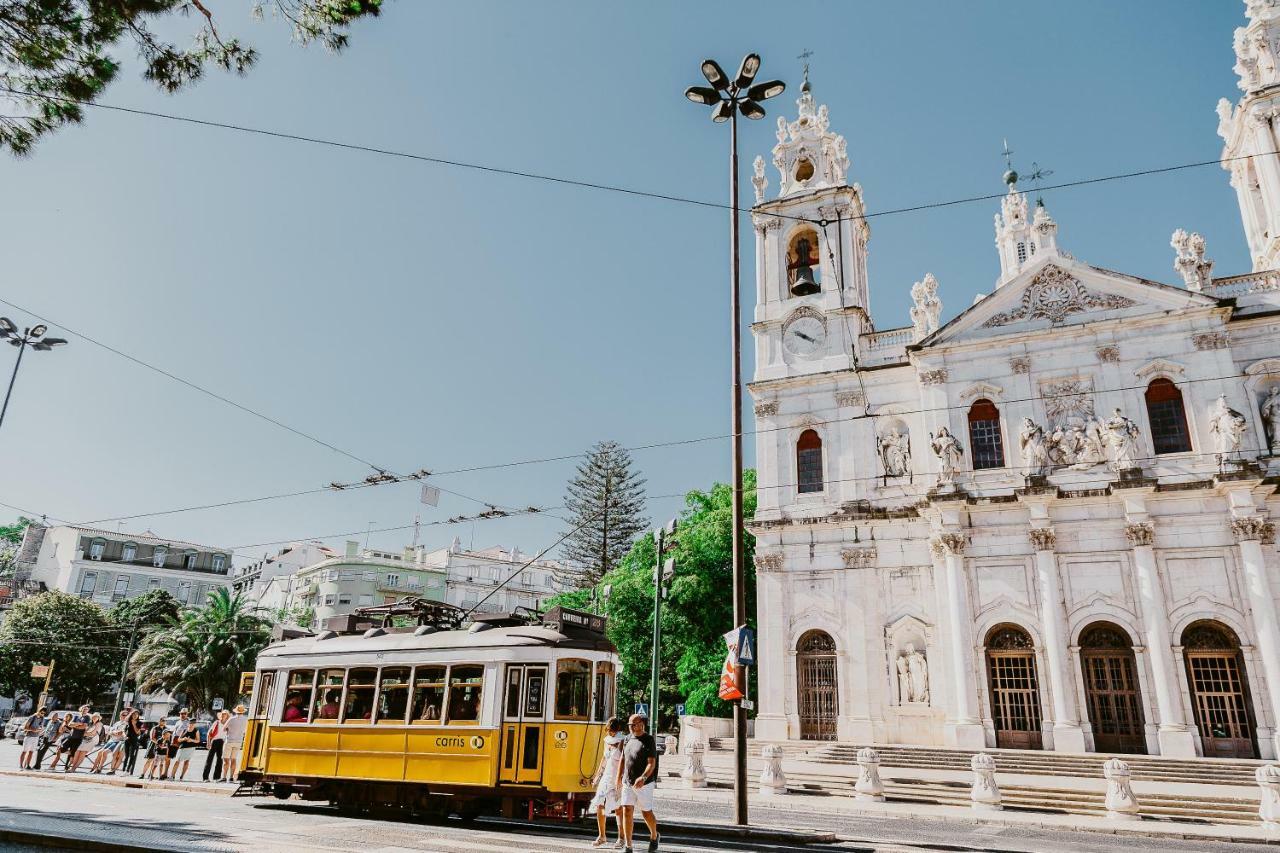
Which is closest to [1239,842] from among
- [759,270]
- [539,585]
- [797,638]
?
[797,638]

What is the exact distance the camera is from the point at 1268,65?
25844 millimetres

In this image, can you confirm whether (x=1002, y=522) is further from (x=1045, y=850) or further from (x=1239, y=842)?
(x=1045, y=850)

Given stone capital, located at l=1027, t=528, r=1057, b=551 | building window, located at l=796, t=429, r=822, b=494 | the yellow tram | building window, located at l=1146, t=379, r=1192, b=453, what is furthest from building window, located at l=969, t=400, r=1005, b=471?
the yellow tram

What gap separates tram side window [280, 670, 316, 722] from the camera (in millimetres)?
12742

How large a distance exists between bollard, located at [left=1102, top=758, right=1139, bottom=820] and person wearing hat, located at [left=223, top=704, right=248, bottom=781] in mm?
16214

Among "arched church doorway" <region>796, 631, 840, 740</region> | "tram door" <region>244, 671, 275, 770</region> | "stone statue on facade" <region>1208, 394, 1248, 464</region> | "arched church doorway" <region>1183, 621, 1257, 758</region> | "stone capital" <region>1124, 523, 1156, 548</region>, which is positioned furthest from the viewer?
"arched church doorway" <region>796, 631, 840, 740</region>

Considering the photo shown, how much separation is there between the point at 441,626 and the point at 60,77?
8.84 m

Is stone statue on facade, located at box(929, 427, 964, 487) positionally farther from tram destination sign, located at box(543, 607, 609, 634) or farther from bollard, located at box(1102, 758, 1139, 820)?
tram destination sign, located at box(543, 607, 609, 634)

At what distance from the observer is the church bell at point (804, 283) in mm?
26047

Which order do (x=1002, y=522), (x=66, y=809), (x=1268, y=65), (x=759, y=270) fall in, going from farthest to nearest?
1. (x=759, y=270)
2. (x=1268, y=65)
3. (x=1002, y=522)
4. (x=66, y=809)

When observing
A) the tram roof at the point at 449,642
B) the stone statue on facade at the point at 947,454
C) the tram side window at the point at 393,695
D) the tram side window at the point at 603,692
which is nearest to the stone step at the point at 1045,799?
the tram side window at the point at 603,692

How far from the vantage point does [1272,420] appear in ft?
71.6

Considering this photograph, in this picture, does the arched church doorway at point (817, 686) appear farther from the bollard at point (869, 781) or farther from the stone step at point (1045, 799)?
the bollard at point (869, 781)

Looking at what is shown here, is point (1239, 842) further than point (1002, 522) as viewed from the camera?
No
